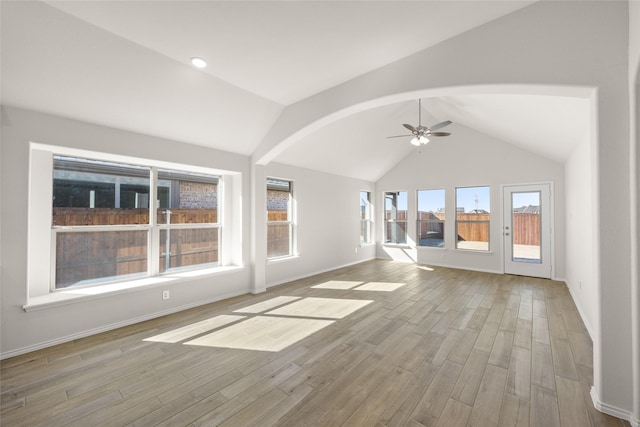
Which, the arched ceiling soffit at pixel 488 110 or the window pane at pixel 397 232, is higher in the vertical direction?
the arched ceiling soffit at pixel 488 110

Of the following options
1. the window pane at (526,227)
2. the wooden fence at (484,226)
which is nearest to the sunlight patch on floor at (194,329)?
the wooden fence at (484,226)

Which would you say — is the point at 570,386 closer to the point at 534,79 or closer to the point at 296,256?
the point at 534,79

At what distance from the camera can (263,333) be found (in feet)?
9.92

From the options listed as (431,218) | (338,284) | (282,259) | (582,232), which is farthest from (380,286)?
(431,218)

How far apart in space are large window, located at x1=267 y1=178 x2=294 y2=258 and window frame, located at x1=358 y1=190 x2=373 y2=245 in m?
2.86

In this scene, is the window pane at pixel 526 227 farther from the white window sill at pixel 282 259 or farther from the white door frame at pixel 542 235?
the white window sill at pixel 282 259

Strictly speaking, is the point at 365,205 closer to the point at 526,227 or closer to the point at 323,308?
the point at 526,227

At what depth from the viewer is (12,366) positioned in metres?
2.37

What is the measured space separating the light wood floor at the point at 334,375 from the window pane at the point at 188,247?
932 mm

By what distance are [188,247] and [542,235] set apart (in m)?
7.19

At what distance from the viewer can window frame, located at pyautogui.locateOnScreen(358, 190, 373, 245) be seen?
7.78 metres

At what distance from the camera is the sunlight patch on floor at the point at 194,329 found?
290 cm

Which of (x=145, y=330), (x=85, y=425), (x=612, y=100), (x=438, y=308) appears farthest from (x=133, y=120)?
(x=438, y=308)

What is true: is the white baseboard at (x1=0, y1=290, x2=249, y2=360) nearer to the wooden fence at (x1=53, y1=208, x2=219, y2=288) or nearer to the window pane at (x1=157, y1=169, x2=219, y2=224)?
the wooden fence at (x1=53, y1=208, x2=219, y2=288)
